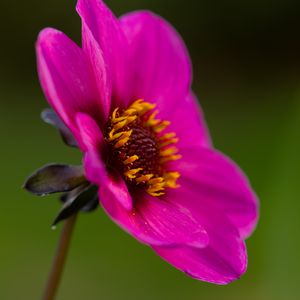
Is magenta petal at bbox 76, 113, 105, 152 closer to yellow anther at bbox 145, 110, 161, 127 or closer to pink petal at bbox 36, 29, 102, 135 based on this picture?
pink petal at bbox 36, 29, 102, 135

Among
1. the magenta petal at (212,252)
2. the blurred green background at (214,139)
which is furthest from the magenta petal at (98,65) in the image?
the blurred green background at (214,139)

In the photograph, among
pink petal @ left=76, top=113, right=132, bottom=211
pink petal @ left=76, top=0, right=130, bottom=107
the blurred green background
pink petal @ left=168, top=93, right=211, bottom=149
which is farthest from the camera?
the blurred green background

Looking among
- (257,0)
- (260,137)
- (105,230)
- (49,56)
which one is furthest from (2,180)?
(49,56)

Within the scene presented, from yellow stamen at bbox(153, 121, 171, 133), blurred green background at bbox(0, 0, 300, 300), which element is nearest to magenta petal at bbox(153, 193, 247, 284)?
yellow stamen at bbox(153, 121, 171, 133)

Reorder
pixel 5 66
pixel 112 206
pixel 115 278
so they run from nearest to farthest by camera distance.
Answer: pixel 112 206 → pixel 115 278 → pixel 5 66

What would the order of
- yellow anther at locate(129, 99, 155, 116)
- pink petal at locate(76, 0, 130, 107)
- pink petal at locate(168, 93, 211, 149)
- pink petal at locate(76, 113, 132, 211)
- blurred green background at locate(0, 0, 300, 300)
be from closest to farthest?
1. pink petal at locate(76, 113, 132, 211)
2. pink petal at locate(76, 0, 130, 107)
3. yellow anther at locate(129, 99, 155, 116)
4. pink petal at locate(168, 93, 211, 149)
5. blurred green background at locate(0, 0, 300, 300)

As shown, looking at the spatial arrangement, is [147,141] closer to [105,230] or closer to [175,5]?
[105,230]
